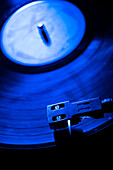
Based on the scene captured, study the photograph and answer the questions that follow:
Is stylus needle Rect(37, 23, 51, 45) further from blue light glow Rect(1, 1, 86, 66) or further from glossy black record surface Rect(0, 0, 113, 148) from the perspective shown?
glossy black record surface Rect(0, 0, 113, 148)

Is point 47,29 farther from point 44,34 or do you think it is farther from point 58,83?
point 58,83

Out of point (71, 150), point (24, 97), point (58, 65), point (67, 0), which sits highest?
point (67, 0)

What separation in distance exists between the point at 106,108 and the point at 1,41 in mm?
650

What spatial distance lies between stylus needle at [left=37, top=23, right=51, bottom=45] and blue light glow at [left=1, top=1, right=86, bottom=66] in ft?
0.04

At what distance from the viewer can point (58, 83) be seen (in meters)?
1.05

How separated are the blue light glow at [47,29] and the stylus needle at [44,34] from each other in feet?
0.04

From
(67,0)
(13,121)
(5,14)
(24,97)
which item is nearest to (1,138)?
(13,121)

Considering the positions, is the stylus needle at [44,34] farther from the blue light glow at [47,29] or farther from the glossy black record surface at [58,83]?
the glossy black record surface at [58,83]

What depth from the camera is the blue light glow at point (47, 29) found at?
3.48ft

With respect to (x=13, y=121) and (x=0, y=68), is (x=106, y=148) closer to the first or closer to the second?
(x=13, y=121)

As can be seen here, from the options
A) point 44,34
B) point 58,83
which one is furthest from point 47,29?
point 58,83

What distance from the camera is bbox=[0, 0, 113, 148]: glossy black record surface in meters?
0.97

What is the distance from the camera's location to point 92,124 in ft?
2.86

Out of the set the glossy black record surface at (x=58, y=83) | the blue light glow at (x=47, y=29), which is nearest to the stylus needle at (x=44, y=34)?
the blue light glow at (x=47, y=29)
